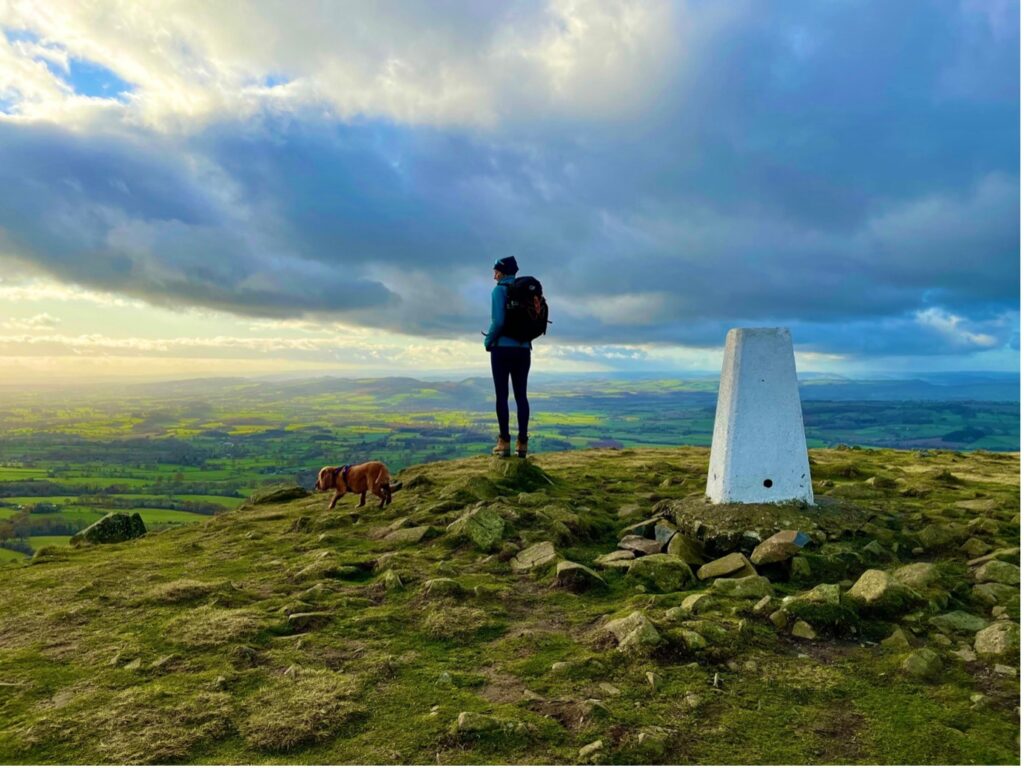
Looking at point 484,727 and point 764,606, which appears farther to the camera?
point 764,606

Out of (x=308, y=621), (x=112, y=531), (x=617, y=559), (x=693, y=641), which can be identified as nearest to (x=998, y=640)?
(x=693, y=641)

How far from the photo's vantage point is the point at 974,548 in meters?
8.99

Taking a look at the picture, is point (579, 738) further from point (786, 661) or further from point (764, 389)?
point (764, 389)

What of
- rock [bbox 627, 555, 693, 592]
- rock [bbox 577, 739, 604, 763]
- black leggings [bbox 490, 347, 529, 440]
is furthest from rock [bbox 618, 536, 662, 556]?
rock [bbox 577, 739, 604, 763]

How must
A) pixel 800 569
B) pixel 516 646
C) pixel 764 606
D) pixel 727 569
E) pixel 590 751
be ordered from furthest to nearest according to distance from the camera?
1. pixel 800 569
2. pixel 727 569
3. pixel 764 606
4. pixel 516 646
5. pixel 590 751

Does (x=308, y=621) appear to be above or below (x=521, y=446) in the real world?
below

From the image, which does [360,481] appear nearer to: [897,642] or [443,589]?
[443,589]

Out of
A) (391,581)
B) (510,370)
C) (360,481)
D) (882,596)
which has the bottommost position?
(391,581)

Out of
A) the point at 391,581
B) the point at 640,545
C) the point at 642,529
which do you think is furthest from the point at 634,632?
the point at 642,529

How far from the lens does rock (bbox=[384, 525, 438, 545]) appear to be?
33.5ft

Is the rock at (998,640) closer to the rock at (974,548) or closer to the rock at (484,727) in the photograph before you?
the rock at (974,548)

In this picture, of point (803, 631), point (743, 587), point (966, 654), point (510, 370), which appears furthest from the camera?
point (510, 370)

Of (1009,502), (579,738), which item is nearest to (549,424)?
(1009,502)

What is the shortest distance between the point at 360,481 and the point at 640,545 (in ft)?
21.4
